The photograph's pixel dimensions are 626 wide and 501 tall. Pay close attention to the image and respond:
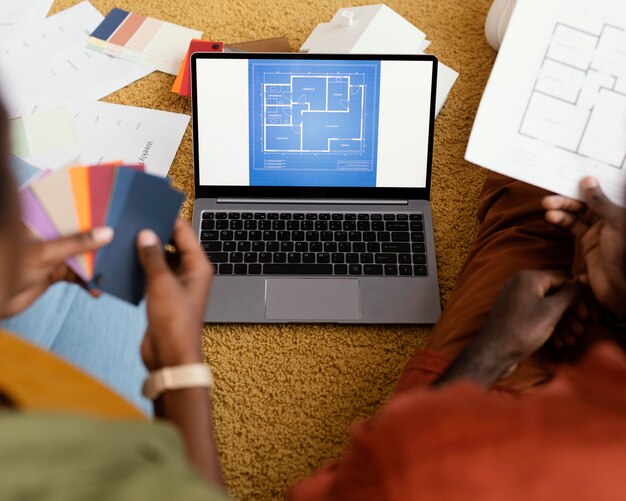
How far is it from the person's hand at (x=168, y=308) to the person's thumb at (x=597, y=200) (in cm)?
47

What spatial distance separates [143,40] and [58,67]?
16 cm

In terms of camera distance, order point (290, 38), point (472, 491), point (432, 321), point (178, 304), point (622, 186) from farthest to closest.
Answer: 1. point (290, 38)
2. point (432, 321)
3. point (622, 186)
4. point (178, 304)
5. point (472, 491)

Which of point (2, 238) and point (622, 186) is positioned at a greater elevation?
point (2, 238)

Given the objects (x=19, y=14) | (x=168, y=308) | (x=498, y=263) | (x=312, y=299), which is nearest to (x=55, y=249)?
(x=168, y=308)

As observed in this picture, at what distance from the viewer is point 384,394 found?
979 millimetres

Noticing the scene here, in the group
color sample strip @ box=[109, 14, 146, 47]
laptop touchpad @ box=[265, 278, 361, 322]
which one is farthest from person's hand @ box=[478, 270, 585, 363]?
color sample strip @ box=[109, 14, 146, 47]

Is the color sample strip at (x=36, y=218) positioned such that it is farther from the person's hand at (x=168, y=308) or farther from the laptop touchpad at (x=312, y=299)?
the laptop touchpad at (x=312, y=299)

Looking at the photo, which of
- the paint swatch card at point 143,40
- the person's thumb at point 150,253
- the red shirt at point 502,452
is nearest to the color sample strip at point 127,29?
the paint swatch card at point 143,40

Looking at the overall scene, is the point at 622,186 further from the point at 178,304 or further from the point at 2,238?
the point at 2,238

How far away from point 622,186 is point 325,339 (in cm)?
43

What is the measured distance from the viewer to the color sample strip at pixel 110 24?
53.1 inches

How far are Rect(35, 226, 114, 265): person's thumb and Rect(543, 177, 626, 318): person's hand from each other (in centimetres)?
52

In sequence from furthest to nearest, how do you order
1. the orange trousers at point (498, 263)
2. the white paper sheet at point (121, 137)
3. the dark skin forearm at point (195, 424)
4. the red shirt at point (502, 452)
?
the white paper sheet at point (121, 137) < the orange trousers at point (498, 263) < the dark skin forearm at point (195, 424) < the red shirt at point (502, 452)

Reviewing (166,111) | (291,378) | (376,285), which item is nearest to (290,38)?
(166,111)
